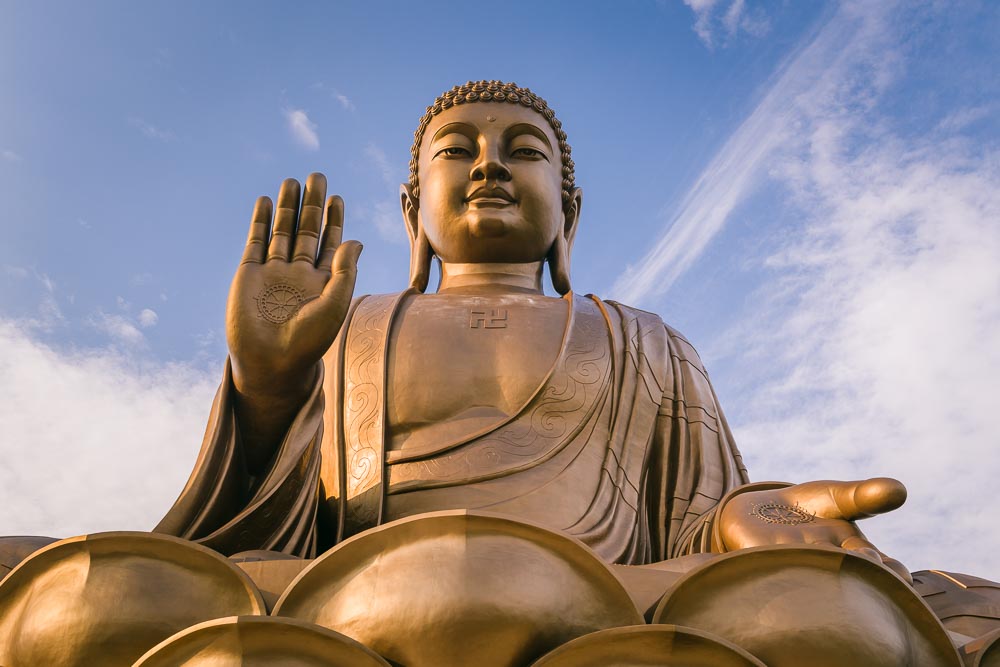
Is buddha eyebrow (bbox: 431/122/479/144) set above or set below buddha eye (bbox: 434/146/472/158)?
above

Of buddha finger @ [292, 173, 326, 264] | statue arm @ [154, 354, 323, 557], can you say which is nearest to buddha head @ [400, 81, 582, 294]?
buddha finger @ [292, 173, 326, 264]

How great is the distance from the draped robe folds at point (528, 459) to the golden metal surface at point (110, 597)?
3.41 feet

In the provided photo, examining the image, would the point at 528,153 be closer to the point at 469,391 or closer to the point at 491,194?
the point at 491,194

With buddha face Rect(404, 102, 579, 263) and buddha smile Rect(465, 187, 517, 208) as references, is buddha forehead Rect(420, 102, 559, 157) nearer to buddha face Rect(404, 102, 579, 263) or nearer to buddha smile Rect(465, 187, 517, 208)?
buddha face Rect(404, 102, 579, 263)

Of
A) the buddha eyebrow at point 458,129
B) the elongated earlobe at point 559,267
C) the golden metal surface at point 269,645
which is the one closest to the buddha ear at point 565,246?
the elongated earlobe at point 559,267

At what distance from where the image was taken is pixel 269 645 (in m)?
3.58

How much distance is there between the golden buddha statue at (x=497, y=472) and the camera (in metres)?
3.82

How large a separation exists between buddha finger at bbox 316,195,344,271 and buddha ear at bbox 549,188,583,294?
6.99 feet

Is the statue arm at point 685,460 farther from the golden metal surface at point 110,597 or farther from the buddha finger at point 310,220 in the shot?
the golden metal surface at point 110,597

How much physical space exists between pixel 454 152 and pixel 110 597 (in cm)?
355

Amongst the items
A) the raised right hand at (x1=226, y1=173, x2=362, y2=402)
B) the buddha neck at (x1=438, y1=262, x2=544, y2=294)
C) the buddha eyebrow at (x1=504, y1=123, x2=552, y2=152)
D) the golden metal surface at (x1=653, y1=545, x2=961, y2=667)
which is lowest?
the golden metal surface at (x1=653, y1=545, x2=961, y2=667)

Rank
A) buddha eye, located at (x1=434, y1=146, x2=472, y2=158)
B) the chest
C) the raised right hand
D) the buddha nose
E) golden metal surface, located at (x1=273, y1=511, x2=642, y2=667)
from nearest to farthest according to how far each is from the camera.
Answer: golden metal surface, located at (x1=273, y1=511, x2=642, y2=667) < the raised right hand < the chest < the buddha nose < buddha eye, located at (x1=434, y1=146, x2=472, y2=158)

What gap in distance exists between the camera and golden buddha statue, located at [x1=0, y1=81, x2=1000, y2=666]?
3816 mm

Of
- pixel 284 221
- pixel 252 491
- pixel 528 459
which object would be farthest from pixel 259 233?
pixel 528 459
